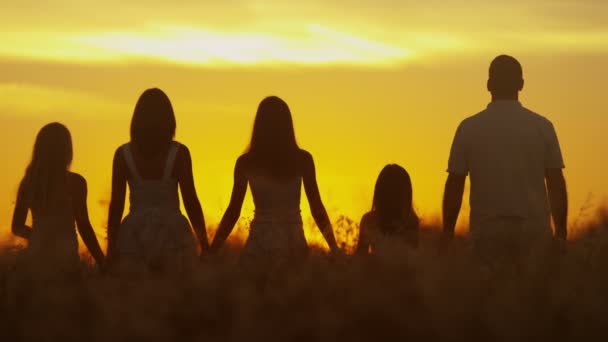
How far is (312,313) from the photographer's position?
802cm

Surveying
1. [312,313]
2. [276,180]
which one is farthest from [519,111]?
[312,313]

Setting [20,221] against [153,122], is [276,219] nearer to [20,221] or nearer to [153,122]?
[153,122]

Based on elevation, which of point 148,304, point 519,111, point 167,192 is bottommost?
point 148,304

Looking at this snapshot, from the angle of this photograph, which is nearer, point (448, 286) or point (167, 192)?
point (448, 286)

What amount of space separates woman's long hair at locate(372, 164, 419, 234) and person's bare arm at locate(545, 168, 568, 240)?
1.18 metres

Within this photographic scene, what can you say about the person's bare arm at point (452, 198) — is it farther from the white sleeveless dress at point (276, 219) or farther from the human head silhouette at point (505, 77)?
the white sleeveless dress at point (276, 219)

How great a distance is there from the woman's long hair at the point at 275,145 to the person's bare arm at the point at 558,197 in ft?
6.49

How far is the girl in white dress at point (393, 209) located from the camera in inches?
450

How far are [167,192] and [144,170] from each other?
0.25m

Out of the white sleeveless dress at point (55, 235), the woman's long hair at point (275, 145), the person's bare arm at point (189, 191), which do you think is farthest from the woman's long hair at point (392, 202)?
the white sleeveless dress at point (55, 235)

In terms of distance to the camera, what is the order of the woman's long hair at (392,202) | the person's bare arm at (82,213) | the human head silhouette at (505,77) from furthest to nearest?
the person's bare arm at (82,213)
the woman's long hair at (392,202)
the human head silhouette at (505,77)

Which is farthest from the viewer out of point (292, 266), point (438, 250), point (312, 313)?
point (438, 250)

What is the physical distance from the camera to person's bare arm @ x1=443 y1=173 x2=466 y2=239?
36.0 feet

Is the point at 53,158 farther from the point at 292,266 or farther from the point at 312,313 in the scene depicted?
the point at 312,313
